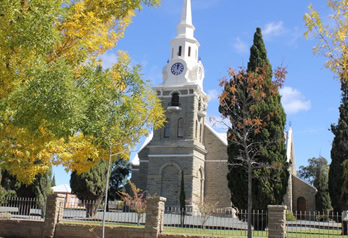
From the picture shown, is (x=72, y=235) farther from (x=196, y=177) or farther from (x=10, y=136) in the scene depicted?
(x=196, y=177)

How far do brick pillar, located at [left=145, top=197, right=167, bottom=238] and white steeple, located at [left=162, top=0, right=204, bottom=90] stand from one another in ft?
89.1

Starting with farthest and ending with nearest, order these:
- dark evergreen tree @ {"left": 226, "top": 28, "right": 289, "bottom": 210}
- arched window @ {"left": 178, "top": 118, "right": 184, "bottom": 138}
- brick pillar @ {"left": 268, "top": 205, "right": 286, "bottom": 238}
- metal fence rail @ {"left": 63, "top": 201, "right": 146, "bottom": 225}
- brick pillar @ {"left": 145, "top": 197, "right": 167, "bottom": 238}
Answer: arched window @ {"left": 178, "top": 118, "right": 184, "bottom": 138}
dark evergreen tree @ {"left": 226, "top": 28, "right": 289, "bottom": 210}
metal fence rail @ {"left": 63, "top": 201, "right": 146, "bottom": 225}
brick pillar @ {"left": 145, "top": 197, "right": 167, "bottom": 238}
brick pillar @ {"left": 268, "top": 205, "right": 286, "bottom": 238}

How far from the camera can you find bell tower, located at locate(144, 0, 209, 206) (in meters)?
38.8

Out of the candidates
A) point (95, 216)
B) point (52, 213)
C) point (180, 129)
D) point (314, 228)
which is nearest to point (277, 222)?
point (314, 228)

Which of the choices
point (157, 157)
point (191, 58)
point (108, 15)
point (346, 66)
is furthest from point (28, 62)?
point (191, 58)

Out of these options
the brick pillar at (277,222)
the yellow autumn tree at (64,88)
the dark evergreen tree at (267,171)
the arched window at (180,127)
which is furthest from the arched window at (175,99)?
the yellow autumn tree at (64,88)

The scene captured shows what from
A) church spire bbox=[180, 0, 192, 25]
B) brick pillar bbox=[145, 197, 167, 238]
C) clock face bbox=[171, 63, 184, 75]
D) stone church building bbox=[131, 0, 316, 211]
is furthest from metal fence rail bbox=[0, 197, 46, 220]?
church spire bbox=[180, 0, 192, 25]

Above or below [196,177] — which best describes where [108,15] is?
above

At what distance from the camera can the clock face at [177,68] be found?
41438 mm

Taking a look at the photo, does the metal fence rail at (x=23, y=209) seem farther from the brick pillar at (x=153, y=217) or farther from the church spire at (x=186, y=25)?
the church spire at (x=186, y=25)

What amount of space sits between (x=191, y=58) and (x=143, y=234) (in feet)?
98.3

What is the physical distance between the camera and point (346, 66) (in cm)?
947

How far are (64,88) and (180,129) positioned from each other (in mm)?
32791

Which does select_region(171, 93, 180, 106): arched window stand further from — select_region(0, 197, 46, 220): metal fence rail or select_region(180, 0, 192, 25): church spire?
select_region(0, 197, 46, 220): metal fence rail
